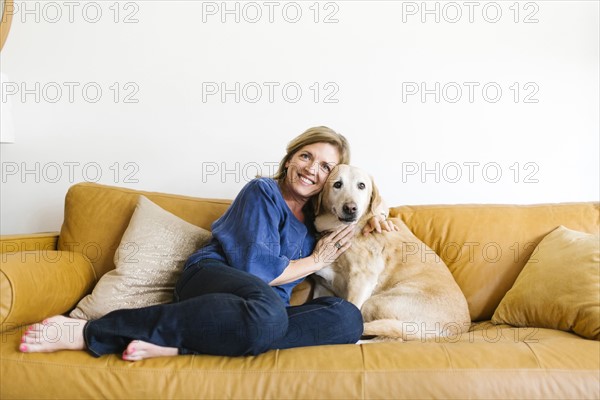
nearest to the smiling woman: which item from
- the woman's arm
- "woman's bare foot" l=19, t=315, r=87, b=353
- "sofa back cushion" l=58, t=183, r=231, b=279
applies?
"sofa back cushion" l=58, t=183, r=231, b=279

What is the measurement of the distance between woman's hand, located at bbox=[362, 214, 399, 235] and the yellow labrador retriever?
26mm

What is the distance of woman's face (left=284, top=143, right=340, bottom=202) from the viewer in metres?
2.12

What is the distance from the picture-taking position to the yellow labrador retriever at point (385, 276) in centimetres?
206

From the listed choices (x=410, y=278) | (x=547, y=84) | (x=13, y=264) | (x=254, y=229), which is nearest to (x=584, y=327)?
(x=410, y=278)

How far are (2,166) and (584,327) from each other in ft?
9.61

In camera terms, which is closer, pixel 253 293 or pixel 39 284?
pixel 253 293

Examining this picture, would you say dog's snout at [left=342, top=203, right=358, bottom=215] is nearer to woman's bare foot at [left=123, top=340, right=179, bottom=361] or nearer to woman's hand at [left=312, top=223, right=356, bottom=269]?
woman's hand at [left=312, top=223, right=356, bottom=269]

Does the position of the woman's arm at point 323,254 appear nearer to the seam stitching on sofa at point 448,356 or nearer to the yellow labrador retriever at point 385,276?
the yellow labrador retriever at point 385,276

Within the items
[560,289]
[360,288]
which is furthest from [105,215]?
[560,289]

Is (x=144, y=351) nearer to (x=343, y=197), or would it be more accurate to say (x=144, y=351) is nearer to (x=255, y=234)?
(x=255, y=234)

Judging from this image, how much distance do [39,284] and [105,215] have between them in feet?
1.81

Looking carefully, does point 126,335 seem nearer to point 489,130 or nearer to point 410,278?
point 410,278

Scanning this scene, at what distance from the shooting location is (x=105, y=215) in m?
2.35

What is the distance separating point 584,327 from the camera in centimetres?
179
